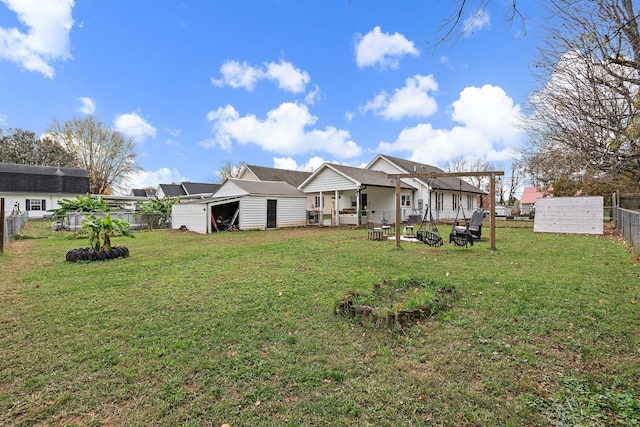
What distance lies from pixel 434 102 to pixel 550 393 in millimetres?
15409

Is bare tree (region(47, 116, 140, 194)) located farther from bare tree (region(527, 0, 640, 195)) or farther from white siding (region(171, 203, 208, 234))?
bare tree (region(527, 0, 640, 195))

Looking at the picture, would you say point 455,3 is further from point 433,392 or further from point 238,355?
point 238,355

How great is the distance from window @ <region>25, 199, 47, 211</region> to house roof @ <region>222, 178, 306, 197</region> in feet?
84.0

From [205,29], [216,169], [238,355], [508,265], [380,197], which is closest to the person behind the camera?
[238,355]

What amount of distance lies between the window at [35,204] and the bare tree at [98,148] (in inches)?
323

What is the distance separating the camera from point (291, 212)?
20922 mm

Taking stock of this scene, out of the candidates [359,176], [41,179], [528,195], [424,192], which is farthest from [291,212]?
[528,195]

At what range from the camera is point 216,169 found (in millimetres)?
52594

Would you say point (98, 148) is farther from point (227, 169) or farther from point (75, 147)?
point (227, 169)

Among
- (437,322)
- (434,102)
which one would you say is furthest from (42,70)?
(437,322)

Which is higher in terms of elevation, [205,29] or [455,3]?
[205,29]

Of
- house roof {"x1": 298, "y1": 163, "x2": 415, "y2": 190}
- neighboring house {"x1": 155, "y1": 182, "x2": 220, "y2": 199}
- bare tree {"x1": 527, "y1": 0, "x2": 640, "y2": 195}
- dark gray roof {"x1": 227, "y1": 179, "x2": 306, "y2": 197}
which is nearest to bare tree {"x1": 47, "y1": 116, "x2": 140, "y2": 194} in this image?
neighboring house {"x1": 155, "y1": 182, "x2": 220, "y2": 199}

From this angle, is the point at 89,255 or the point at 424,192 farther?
the point at 424,192

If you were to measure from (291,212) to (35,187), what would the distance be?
30324 millimetres
